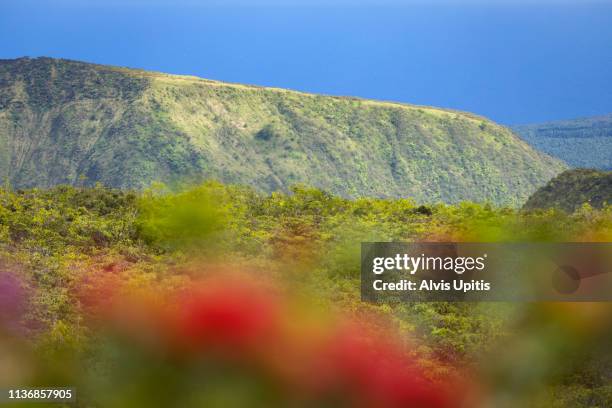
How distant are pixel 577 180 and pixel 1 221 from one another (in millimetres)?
36808

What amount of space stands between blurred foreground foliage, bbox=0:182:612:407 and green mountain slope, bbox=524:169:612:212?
17619 millimetres

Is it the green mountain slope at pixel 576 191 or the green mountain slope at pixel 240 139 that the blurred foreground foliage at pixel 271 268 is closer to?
the green mountain slope at pixel 576 191

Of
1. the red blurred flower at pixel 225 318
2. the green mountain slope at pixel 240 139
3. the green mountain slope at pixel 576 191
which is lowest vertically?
the red blurred flower at pixel 225 318

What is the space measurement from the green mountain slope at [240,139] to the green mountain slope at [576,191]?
55524mm

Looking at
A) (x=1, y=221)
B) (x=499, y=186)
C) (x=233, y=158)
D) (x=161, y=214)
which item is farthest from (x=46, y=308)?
(x=499, y=186)

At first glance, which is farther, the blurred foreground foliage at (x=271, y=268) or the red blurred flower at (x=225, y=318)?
the blurred foreground foliage at (x=271, y=268)

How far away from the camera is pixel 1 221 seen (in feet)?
81.7

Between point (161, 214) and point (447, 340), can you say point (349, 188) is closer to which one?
point (447, 340)

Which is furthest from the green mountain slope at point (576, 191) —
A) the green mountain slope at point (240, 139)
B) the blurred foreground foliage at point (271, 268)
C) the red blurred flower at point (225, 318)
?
the green mountain slope at point (240, 139)

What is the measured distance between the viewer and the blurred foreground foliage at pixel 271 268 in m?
2.40

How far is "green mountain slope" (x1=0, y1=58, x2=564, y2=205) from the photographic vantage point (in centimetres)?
10975

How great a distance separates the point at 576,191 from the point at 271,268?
49.5m

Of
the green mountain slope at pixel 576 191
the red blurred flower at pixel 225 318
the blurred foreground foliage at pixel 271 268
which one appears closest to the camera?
the red blurred flower at pixel 225 318

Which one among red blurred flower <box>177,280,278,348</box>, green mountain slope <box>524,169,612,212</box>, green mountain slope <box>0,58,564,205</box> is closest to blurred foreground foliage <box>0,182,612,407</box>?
red blurred flower <box>177,280,278,348</box>
